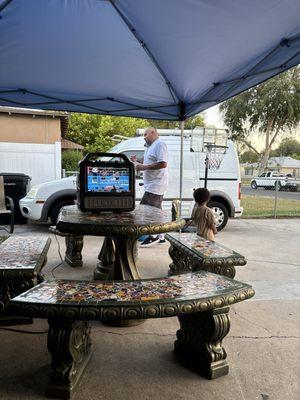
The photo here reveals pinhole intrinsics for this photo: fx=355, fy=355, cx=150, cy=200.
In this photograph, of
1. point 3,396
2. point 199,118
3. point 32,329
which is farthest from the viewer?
point 199,118

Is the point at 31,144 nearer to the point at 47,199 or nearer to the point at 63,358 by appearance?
the point at 47,199

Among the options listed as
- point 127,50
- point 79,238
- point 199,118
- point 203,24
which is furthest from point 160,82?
point 199,118

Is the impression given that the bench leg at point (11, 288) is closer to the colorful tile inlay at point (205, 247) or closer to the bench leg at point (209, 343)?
the bench leg at point (209, 343)

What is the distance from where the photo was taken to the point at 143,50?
13.4 ft

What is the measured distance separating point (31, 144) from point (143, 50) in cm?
923

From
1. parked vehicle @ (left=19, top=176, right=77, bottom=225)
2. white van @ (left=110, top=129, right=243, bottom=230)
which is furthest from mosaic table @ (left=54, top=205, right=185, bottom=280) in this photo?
white van @ (left=110, top=129, right=243, bottom=230)

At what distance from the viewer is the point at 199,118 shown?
30469mm

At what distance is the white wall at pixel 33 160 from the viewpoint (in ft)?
39.5

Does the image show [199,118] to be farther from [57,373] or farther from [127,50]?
[57,373]

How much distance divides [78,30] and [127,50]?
646 mm

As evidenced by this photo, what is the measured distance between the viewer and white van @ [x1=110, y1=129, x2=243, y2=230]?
7.81 metres

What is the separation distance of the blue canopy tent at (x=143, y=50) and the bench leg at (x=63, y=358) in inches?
99.6

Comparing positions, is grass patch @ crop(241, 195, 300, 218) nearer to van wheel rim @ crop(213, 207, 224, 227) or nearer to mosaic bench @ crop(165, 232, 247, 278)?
van wheel rim @ crop(213, 207, 224, 227)

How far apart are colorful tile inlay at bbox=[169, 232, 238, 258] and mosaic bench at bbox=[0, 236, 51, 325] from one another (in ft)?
4.66
